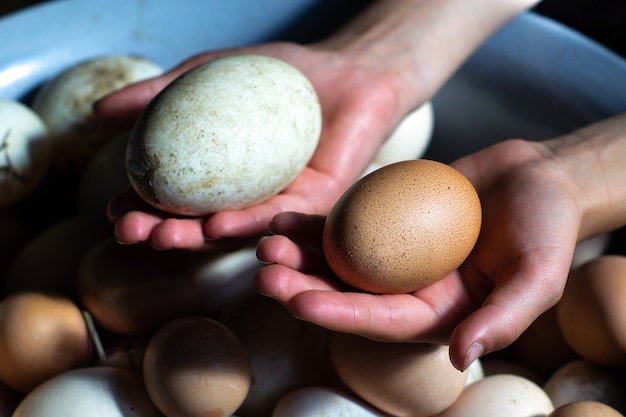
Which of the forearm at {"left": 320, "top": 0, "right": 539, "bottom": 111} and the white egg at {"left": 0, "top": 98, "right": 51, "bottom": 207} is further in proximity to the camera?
the forearm at {"left": 320, "top": 0, "right": 539, "bottom": 111}

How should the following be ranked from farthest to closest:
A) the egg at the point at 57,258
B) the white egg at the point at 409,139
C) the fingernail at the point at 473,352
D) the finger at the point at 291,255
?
the white egg at the point at 409,139
the egg at the point at 57,258
the finger at the point at 291,255
the fingernail at the point at 473,352

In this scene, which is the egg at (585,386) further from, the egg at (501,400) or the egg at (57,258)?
the egg at (57,258)

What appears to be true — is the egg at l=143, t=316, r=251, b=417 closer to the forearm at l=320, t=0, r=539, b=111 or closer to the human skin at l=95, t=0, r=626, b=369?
the human skin at l=95, t=0, r=626, b=369

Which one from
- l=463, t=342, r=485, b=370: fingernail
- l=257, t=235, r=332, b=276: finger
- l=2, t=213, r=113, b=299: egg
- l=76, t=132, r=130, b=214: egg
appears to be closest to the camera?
l=463, t=342, r=485, b=370: fingernail

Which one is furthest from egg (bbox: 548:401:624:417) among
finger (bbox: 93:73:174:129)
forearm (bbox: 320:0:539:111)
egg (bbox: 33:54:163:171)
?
egg (bbox: 33:54:163:171)

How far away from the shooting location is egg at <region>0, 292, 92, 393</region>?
2.85 feet

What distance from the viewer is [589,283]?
36.0 inches

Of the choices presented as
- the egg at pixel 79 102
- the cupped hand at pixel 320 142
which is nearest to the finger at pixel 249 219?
the cupped hand at pixel 320 142

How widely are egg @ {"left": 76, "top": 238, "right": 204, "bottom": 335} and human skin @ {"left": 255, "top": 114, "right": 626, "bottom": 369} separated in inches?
8.2

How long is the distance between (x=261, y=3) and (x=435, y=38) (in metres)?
0.34

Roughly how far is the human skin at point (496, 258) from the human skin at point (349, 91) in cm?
11

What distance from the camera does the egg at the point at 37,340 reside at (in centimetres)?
87

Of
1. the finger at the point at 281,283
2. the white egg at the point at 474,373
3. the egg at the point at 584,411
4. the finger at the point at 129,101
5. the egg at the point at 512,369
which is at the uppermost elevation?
the finger at the point at 281,283

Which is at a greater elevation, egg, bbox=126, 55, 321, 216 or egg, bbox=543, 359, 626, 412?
egg, bbox=126, 55, 321, 216
